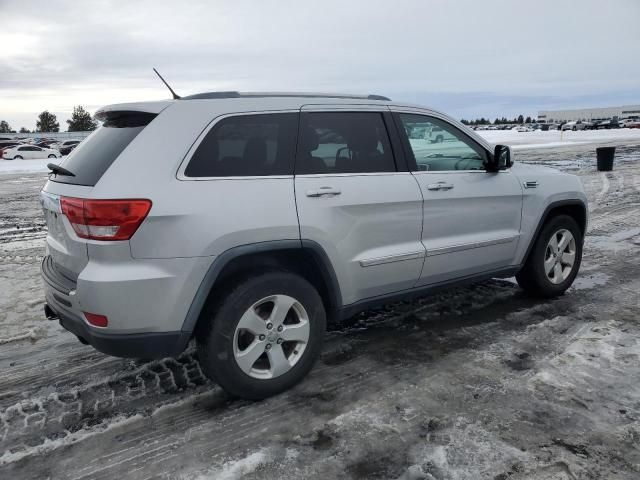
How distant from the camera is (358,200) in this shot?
11.5 ft

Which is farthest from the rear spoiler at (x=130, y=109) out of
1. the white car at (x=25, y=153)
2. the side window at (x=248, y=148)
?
the white car at (x=25, y=153)

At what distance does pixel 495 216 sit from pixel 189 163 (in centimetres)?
264

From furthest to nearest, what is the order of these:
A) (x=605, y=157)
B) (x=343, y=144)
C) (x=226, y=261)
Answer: (x=605, y=157)
(x=343, y=144)
(x=226, y=261)

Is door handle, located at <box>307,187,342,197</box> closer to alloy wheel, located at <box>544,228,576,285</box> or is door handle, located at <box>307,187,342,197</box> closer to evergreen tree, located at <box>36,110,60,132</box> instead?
alloy wheel, located at <box>544,228,576,285</box>

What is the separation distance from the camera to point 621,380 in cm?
341

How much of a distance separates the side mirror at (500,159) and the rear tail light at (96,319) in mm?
3176

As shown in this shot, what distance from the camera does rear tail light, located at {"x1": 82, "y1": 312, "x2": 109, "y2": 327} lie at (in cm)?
283

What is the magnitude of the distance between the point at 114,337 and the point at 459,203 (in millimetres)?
2682

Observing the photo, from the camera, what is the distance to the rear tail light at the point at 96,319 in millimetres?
2834

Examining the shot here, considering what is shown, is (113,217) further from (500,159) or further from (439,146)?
(500,159)

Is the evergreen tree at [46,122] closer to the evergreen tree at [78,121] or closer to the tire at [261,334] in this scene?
the evergreen tree at [78,121]

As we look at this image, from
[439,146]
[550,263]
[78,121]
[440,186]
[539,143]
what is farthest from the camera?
[78,121]

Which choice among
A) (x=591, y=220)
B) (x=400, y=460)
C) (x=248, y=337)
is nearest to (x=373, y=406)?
(x=400, y=460)

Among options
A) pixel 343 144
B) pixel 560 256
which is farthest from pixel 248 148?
pixel 560 256
